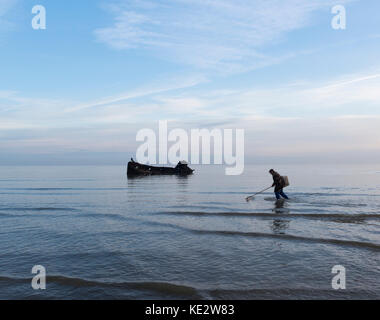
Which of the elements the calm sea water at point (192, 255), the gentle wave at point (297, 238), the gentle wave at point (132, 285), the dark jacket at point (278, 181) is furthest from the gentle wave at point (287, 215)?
the gentle wave at point (132, 285)

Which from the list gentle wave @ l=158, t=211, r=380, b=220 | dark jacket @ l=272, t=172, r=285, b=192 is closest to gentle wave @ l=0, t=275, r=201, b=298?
gentle wave @ l=158, t=211, r=380, b=220

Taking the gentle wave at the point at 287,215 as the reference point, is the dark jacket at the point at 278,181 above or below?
above

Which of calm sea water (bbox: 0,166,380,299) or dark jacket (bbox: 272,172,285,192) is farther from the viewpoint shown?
dark jacket (bbox: 272,172,285,192)

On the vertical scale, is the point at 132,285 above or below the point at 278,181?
below

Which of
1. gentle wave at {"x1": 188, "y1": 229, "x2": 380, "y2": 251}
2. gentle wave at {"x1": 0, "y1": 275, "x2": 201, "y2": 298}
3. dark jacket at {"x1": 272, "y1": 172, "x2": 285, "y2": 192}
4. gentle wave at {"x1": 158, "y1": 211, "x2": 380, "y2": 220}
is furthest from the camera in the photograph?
dark jacket at {"x1": 272, "y1": 172, "x2": 285, "y2": 192}

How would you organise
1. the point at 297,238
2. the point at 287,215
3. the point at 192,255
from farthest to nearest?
the point at 287,215
the point at 297,238
the point at 192,255

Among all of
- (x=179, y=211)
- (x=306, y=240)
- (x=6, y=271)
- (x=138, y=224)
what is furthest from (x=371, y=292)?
(x=179, y=211)

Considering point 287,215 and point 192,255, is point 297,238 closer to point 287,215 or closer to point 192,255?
point 192,255

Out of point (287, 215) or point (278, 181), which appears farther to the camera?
point (278, 181)

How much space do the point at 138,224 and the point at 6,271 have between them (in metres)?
6.60

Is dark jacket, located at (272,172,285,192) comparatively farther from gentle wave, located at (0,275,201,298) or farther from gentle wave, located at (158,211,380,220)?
gentle wave, located at (0,275,201,298)

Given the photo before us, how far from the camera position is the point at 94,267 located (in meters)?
7.74

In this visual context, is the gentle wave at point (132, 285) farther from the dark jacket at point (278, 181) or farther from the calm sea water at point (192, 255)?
the dark jacket at point (278, 181)

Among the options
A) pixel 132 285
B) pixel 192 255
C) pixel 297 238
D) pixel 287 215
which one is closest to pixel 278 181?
pixel 287 215
